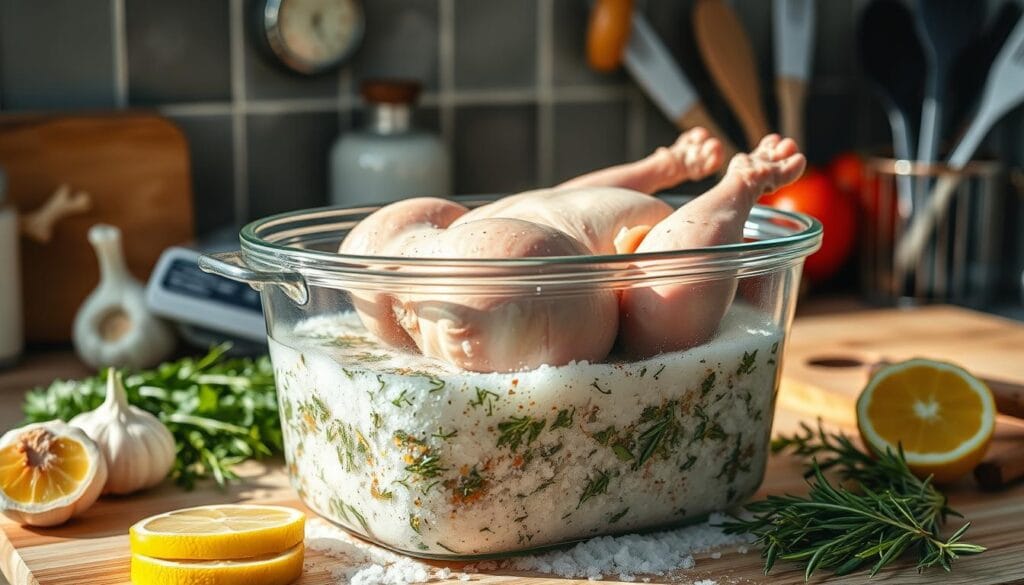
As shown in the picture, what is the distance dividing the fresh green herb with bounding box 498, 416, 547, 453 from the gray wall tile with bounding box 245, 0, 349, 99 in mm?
961

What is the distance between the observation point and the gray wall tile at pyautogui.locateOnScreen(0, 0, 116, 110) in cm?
153

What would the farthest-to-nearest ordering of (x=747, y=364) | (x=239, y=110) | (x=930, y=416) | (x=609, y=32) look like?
(x=609, y=32), (x=239, y=110), (x=930, y=416), (x=747, y=364)

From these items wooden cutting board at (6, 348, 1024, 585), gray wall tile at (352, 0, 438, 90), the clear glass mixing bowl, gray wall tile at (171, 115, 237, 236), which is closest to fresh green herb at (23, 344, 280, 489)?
wooden cutting board at (6, 348, 1024, 585)

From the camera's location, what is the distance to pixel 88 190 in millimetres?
1536

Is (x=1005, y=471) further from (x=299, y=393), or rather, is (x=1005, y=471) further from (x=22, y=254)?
(x=22, y=254)

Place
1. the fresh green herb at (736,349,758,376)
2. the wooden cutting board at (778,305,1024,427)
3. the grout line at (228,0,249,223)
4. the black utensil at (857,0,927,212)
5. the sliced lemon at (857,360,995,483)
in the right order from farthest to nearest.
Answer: the black utensil at (857,0,927,212) < the grout line at (228,0,249,223) < the wooden cutting board at (778,305,1024,427) < the sliced lemon at (857,360,995,483) < the fresh green herb at (736,349,758,376)

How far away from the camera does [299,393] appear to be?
91 cm

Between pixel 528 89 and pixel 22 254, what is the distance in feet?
2.36

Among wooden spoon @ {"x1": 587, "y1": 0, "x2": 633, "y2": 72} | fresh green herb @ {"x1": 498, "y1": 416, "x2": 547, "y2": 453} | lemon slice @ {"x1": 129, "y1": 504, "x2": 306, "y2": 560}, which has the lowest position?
Result: lemon slice @ {"x1": 129, "y1": 504, "x2": 306, "y2": 560}

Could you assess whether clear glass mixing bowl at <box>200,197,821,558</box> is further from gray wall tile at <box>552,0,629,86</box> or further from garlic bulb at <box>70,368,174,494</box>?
gray wall tile at <box>552,0,629,86</box>

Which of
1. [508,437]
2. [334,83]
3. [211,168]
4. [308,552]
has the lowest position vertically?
[308,552]

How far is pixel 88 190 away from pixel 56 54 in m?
0.17

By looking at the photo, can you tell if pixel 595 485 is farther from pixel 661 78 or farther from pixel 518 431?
pixel 661 78

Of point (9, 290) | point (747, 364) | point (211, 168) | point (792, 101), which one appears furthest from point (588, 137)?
point (747, 364)
